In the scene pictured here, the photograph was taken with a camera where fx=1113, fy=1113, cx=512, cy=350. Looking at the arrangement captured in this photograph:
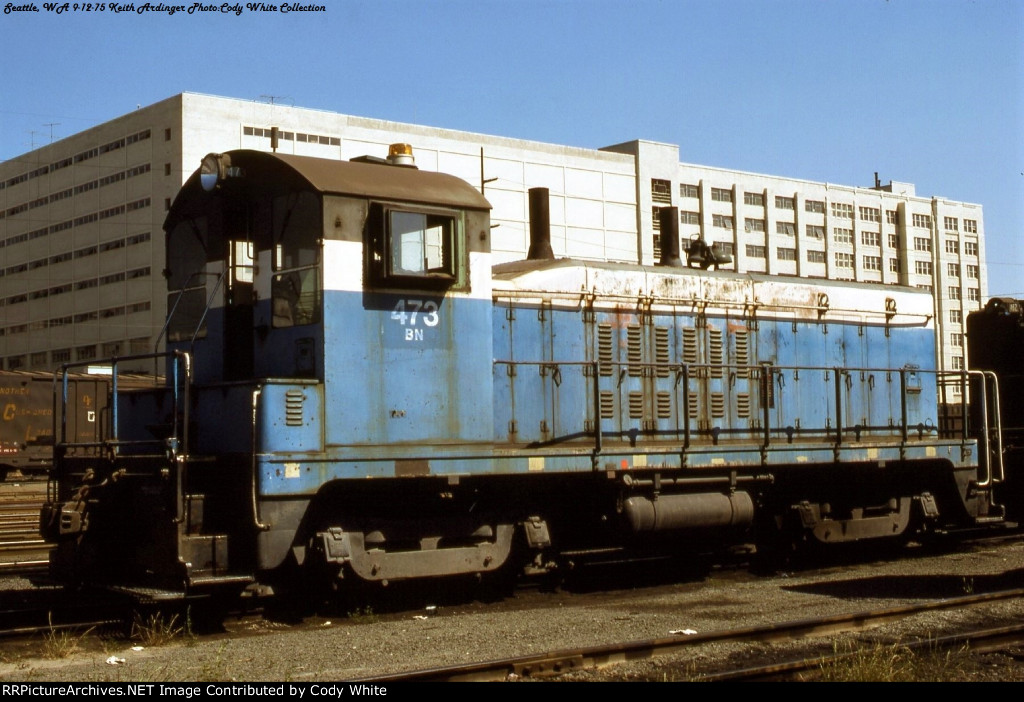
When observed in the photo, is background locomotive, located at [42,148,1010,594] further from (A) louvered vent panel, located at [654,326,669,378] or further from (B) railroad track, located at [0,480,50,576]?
(B) railroad track, located at [0,480,50,576]

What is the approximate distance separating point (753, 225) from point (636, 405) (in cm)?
8533

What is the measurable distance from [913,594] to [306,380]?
21.0 ft

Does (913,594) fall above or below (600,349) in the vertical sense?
below

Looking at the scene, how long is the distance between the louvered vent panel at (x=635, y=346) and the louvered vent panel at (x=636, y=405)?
0.22 metres

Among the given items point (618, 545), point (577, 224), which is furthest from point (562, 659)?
point (577, 224)

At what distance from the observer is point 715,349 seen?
42.5ft

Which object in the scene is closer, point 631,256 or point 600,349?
point 600,349

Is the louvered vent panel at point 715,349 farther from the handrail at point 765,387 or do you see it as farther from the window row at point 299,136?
the window row at point 299,136

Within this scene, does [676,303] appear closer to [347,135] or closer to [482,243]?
[482,243]

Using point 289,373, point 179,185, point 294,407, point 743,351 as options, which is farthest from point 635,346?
point 179,185

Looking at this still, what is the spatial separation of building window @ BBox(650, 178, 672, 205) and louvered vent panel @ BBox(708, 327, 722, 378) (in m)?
68.3

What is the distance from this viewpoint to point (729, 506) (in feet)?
39.2

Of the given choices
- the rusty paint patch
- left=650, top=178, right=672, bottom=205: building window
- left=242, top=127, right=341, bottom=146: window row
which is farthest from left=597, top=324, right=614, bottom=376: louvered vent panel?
left=650, top=178, right=672, bottom=205: building window

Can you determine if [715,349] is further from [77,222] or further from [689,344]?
[77,222]
